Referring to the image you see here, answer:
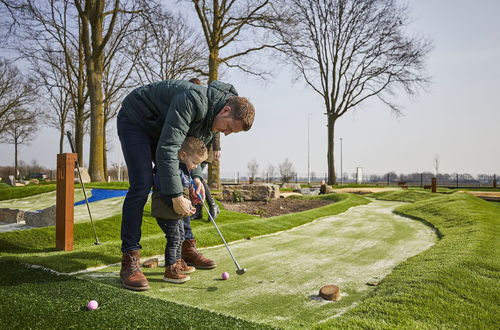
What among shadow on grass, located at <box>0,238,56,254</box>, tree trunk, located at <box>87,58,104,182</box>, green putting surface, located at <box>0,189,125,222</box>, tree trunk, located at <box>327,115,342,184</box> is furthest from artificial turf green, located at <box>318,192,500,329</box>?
tree trunk, located at <box>327,115,342,184</box>

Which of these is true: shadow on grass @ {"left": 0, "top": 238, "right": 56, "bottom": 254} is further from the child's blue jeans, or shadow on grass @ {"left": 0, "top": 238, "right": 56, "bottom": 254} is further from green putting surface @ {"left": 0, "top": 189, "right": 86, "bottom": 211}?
green putting surface @ {"left": 0, "top": 189, "right": 86, "bottom": 211}

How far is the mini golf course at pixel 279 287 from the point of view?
1983 millimetres

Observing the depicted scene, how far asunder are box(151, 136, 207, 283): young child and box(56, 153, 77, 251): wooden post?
6.42 feet

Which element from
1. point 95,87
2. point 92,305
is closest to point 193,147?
point 92,305

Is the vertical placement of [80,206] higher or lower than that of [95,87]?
lower

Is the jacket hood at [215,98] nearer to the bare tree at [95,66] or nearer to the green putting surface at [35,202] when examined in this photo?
the green putting surface at [35,202]

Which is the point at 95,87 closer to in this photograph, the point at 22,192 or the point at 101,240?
the point at 22,192

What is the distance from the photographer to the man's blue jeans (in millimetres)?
2840

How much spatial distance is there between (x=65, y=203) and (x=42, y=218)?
3125mm

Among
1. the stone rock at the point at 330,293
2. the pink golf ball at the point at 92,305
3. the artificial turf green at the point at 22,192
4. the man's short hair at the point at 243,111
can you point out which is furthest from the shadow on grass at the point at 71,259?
the artificial turf green at the point at 22,192

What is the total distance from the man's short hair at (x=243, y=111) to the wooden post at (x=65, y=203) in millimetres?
2710

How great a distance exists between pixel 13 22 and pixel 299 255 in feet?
53.1

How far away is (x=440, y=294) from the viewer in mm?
2488

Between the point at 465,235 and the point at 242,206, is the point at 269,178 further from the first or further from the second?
the point at 465,235
